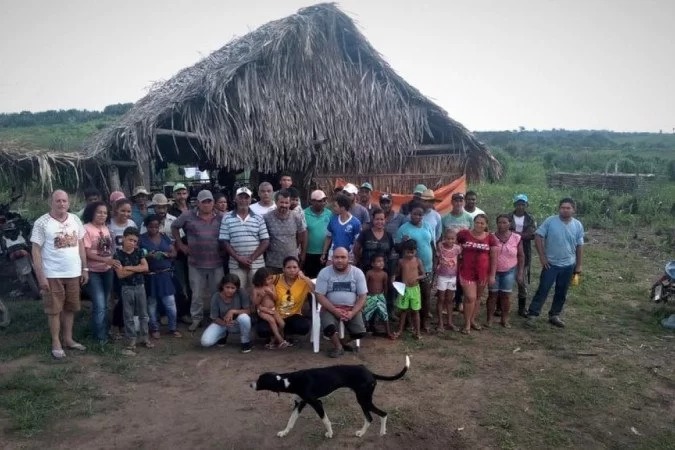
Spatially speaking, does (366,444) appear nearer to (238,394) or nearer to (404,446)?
(404,446)

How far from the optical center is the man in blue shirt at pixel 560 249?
248 inches

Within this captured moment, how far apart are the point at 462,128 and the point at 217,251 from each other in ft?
17.0

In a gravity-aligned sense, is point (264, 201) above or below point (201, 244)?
above

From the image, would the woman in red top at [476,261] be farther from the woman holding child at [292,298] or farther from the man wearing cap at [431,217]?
the woman holding child at [292,298]

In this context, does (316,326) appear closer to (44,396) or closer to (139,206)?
(44,396)

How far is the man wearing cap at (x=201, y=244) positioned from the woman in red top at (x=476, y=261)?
305 cm

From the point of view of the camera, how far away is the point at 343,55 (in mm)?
8969

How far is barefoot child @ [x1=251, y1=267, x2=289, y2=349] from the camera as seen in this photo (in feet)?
18.5

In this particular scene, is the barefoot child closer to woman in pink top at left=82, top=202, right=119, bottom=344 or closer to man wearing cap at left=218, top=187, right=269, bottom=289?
man wearing cap at left=218, top=187, right=269, bottom=289

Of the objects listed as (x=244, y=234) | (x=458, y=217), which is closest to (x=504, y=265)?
(x=458, y=217)

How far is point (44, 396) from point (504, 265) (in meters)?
5.22

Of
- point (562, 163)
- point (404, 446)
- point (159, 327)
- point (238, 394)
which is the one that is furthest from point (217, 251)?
point (562, 163)

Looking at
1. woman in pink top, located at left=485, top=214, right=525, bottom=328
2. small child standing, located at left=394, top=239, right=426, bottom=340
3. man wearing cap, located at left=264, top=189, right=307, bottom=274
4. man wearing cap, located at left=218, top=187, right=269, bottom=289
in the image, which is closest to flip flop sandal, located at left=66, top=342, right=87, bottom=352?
man wearing cap, located at left=218, top=187, right=269, bottom=289

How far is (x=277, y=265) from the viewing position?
612 centimetres
